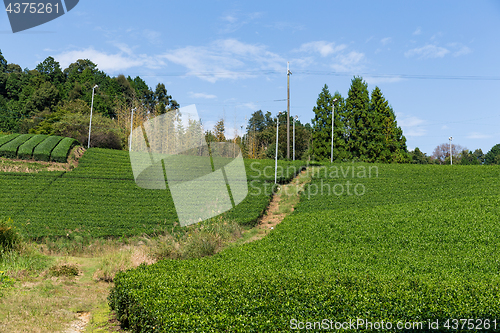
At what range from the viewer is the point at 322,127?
1877 inches

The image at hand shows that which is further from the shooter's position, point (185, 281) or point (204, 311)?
point (185, 281)

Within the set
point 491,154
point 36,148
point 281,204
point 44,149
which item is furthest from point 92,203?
point 491,154

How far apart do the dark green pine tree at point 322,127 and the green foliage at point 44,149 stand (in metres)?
33.6

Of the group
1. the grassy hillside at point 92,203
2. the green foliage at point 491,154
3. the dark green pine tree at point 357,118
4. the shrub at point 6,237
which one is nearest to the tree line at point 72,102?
the grassy hillside at point 92,203

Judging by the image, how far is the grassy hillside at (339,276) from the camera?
16.5ft

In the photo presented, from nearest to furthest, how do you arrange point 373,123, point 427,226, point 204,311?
point 204,311 → point 427,226 → point 373,123

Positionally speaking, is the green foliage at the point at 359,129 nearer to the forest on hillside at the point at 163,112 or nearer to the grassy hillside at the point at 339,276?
the forest on hillside at the point at 163,112

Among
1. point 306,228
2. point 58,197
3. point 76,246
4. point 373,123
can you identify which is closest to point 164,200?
point 58,197

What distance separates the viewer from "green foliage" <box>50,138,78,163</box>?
32.9m

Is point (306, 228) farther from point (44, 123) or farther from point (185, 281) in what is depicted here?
point (44, 123)

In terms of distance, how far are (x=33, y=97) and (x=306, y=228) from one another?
66.1m

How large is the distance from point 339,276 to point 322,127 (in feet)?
140

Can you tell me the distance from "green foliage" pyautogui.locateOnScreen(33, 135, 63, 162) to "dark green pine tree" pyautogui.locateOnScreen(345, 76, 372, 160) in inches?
1524

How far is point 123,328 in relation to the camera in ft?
20.2
